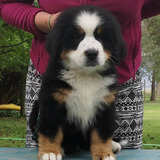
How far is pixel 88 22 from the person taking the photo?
86.0 inches

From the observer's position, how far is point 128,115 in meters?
2.94

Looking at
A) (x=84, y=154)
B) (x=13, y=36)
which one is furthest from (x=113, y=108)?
(x=13, y=36)

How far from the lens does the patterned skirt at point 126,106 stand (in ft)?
9.52

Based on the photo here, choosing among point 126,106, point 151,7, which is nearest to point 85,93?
point 126,106

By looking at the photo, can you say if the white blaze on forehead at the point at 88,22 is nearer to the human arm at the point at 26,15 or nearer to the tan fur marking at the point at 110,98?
the human arm at the point at 26,15

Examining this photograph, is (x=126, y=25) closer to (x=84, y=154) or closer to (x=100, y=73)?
(x=100, y=73)

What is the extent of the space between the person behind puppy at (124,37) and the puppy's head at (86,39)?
0.19m

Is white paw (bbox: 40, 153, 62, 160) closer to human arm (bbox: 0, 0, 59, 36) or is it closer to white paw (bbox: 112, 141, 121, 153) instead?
white paw (bbox: 112, 141, 121, 153)

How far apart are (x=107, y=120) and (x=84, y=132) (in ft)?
0.67

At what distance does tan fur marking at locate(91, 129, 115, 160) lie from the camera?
2.30 m

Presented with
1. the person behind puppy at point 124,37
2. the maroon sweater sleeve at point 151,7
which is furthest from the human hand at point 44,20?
the maroon sweater sleeve at point 151,7

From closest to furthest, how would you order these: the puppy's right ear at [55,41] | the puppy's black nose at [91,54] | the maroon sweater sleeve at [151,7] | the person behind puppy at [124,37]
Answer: the puppy's black nose at [91,54]
the puppy's right ear at [55,41]
the person behind puppy at [124,37]
the maroon sweater sleeve at [151,7]

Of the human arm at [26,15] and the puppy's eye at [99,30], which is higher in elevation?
the human arm at [26,15]

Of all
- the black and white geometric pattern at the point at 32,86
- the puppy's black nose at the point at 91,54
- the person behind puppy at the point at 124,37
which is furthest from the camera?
the black and white geometric pattern at the point at 32,86
